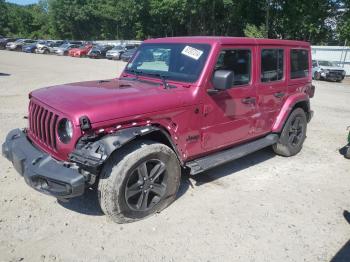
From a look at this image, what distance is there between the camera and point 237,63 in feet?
15.6

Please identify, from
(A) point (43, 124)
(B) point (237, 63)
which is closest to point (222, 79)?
(B) point (237, 63)

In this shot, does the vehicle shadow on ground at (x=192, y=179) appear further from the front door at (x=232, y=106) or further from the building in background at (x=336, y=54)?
the building in background at (x=336, y=54)

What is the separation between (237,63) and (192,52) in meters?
0.71

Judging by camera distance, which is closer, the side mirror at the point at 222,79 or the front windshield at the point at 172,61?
the side mirror at the point at 222,79

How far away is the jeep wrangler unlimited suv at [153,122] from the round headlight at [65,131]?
0.01 meters

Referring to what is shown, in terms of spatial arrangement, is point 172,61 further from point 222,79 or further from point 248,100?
point 248,100

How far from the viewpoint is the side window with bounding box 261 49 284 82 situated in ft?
16.9

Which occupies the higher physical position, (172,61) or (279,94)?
(172,61)

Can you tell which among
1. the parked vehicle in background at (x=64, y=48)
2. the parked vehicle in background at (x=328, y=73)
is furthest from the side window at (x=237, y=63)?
the parked vehicle in background at (x=64, y=48)

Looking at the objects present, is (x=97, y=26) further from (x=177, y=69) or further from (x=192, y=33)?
(x=177, y=69)

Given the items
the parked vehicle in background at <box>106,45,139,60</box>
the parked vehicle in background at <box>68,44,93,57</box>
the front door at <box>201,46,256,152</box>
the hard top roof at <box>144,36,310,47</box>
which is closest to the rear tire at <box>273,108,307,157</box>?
the front door at <box>201,46,256,152</box>

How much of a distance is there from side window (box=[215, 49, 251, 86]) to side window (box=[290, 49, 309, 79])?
1.36 meters

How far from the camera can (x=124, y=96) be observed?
12.4 ft

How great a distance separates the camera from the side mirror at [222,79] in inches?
160
